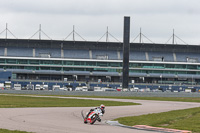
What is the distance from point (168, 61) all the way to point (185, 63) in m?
6.22

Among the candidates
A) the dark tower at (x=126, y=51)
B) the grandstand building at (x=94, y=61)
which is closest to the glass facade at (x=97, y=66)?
the grandstand building at (x=94, y=61)

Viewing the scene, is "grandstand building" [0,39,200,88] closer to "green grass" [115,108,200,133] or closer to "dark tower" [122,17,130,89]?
"dark tower" [122,17,130,89]

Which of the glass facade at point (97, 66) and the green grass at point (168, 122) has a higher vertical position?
the glass facade at point (97, 66)

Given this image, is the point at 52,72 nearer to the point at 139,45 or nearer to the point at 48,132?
the point at 139,45

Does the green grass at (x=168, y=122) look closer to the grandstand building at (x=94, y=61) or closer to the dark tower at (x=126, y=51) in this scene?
the dark tower at (x=126, y=51)

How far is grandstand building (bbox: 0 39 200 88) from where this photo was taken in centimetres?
14800

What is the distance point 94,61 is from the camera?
14912cm

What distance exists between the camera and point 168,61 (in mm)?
152750

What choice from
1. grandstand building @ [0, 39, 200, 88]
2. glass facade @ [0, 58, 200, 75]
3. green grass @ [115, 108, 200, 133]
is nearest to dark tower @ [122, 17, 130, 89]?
grandstand building @ [0, 39, 200, 88]

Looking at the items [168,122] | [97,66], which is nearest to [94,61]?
[97,66]

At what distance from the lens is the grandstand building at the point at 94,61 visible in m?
148

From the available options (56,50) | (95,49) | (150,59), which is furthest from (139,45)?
(56,50)

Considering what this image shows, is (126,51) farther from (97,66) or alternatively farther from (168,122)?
(168,122)

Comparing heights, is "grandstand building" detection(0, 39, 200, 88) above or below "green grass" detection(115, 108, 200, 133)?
above
